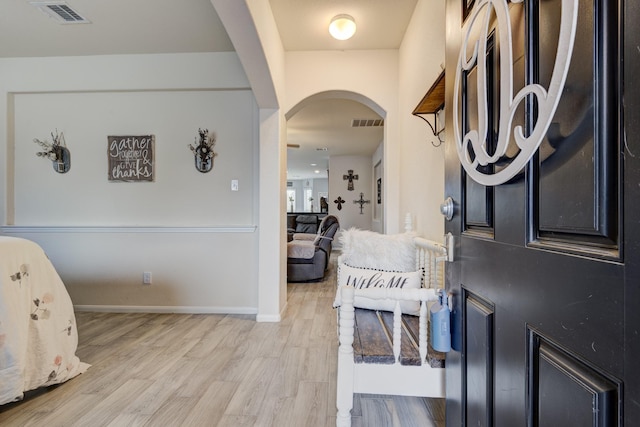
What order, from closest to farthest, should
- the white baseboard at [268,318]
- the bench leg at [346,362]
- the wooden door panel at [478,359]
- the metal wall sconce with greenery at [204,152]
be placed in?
the wooden door panel at [478,359], the bench leg at [346,362], the white baseboard at [268,318], the metal wall sconce with greenery at [204,152]

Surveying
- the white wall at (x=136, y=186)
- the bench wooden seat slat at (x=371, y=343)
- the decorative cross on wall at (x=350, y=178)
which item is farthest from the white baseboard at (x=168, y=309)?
the decorative cross on wall at (x=350, y=178)

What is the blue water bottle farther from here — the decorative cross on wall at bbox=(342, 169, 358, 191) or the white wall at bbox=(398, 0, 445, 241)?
the decorative cross on wall at bbox=(342, 169, 358, 191)

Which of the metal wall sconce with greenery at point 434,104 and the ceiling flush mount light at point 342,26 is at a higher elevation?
the ceiling flush mount light at point 342,26

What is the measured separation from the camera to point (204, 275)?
3.21 meters

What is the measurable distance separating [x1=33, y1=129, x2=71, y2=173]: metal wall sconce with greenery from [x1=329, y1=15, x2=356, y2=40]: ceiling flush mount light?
2.87 metres

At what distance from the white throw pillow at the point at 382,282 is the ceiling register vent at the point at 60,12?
9.31ft

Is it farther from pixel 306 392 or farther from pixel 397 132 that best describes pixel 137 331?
pixel 397 132

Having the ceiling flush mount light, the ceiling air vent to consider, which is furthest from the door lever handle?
the ceiling air vent

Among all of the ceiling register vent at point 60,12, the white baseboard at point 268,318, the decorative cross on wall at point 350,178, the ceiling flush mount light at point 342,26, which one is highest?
the ceiling register vent at point 60,12

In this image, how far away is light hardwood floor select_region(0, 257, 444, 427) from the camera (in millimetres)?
1555

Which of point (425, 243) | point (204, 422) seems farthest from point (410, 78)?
point (204, 422)

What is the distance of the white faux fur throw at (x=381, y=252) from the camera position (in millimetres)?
1911

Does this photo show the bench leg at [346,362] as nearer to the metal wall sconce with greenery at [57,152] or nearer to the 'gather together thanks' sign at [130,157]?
the 'gather together thanks' sign at [130,157]

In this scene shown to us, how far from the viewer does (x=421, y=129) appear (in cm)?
223
